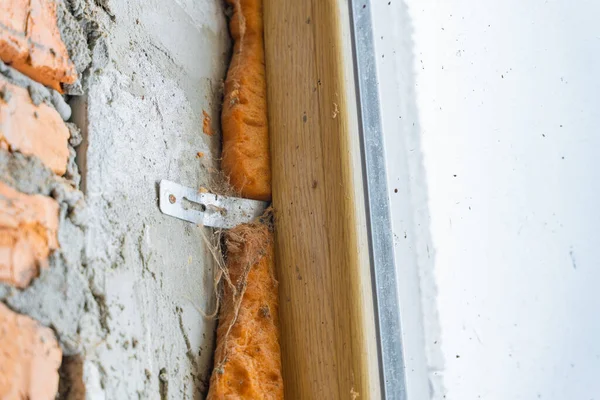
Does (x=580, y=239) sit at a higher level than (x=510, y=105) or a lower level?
lower

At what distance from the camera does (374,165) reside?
93 centimetres

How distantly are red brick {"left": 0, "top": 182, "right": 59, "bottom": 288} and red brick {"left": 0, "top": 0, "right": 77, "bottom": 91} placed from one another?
0.16 meters

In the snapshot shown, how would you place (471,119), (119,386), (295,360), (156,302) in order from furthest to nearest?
(471,119) → (295,360) → (156,302) → (119,386)

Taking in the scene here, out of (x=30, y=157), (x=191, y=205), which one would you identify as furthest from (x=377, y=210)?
(x=30, y=157)

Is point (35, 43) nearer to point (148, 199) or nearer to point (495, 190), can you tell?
point (148, 199)

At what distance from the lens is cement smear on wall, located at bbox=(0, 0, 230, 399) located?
0.62 meters

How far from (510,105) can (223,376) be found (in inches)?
32.8

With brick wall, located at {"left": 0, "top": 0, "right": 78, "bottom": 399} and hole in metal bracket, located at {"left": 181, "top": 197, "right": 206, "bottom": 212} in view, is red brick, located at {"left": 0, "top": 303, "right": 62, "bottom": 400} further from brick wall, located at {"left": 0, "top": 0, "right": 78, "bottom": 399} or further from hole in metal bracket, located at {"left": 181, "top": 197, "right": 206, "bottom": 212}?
hole in metal bracket, located at {"left": 181, "top": 197, "right": 206, "bottom": 212}

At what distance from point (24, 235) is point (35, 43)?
0.78 feet

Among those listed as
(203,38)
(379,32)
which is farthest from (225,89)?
(379,32)

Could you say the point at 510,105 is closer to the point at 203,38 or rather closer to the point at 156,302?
the point at 203,38

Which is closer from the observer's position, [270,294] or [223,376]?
[223,376]

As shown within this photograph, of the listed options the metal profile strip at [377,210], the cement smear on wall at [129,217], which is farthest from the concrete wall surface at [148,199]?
the metal profile strip at [377,210]

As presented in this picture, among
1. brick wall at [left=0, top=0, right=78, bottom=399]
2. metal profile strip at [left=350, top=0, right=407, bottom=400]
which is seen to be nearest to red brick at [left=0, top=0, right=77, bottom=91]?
brick wall at [left=0, top=0, right=78, bottom=399]
